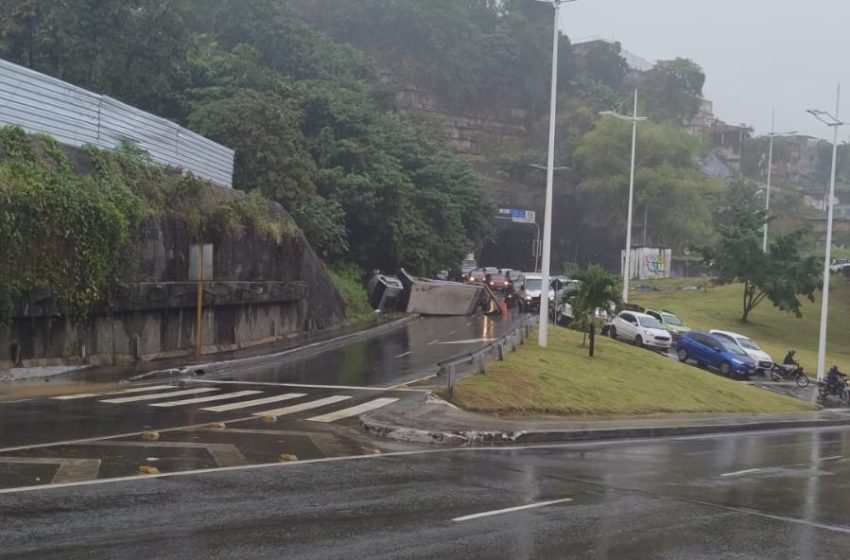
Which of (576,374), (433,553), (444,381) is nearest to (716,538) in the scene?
(433,553)

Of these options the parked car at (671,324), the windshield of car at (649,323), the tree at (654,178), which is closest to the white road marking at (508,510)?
the windshield of car at (649,323)

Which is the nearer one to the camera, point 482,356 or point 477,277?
point 482,356

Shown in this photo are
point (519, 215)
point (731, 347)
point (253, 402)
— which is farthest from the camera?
point (519, 215)

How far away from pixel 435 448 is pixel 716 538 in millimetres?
6603

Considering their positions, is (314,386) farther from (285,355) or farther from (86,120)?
(86,120)

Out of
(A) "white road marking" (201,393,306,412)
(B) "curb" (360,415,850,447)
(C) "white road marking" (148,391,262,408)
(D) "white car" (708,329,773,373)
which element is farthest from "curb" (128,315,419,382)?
(D) "white car" (708,329,773,373)

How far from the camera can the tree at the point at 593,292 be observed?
29.9 m

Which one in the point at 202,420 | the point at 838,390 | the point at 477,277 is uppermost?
the point at 477,277

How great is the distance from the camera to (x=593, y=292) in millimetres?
29969

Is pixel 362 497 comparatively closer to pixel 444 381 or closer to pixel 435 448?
pixel 435 448

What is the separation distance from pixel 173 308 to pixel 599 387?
11.8 meters

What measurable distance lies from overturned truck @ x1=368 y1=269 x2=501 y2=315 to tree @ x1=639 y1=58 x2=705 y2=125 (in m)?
74.7

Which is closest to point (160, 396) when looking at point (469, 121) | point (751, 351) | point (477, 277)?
point (751, 351)

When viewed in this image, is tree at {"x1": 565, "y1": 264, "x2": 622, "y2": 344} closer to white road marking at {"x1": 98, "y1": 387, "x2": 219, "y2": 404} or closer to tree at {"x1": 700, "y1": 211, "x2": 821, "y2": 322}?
white road marking at {"x1": 98, "y1": 387, "x2": 219, "y2": 404}
